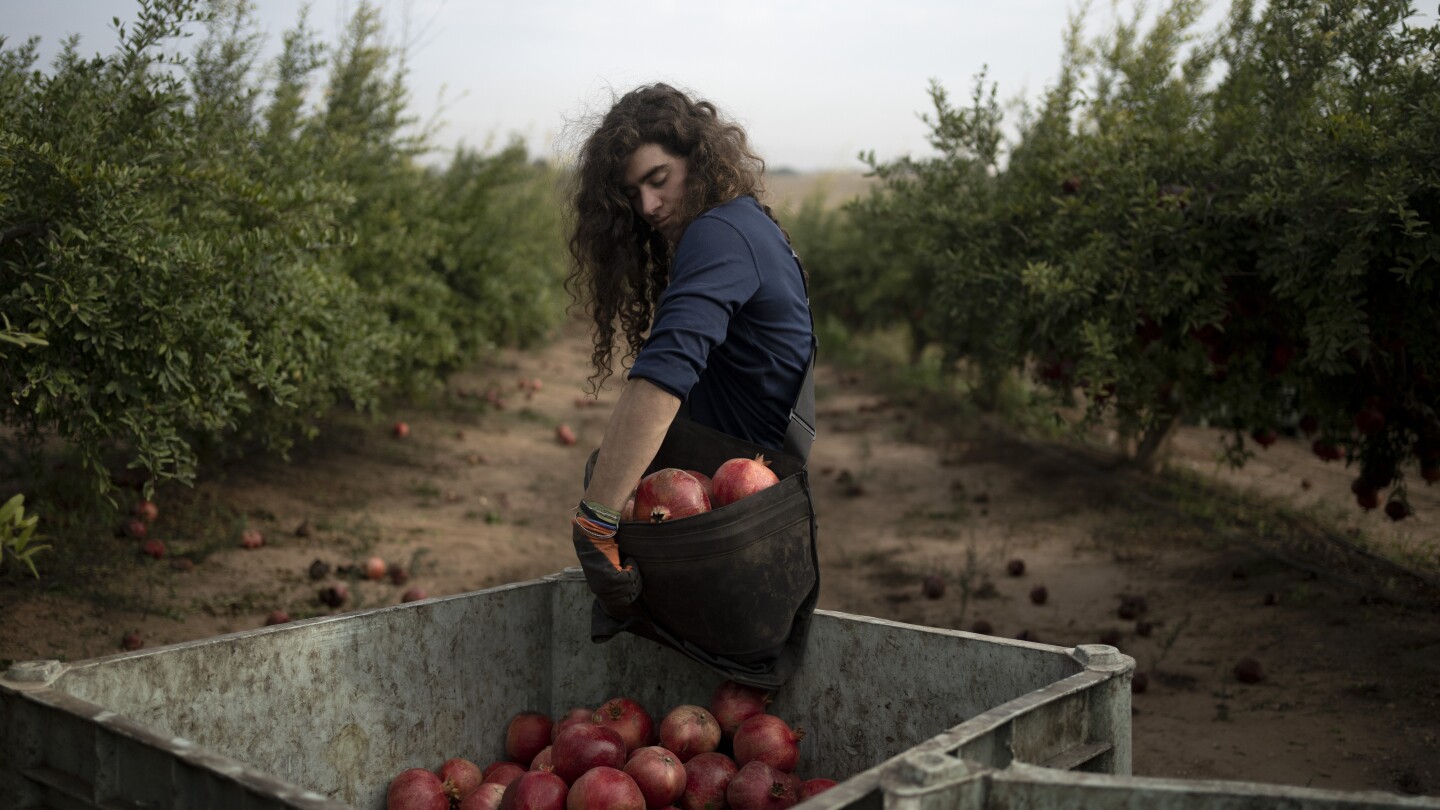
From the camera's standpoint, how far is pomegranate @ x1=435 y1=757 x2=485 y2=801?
272cm

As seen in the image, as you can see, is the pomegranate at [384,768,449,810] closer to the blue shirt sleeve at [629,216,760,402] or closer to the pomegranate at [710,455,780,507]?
the pomegranate at [710,455,780,507]

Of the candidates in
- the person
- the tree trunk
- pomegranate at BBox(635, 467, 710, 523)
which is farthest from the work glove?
the tree trunk

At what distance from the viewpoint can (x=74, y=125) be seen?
361 cm

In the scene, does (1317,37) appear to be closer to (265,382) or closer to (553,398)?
(265,382)

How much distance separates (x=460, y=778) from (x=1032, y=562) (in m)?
5.04

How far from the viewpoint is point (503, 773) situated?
9.02ft

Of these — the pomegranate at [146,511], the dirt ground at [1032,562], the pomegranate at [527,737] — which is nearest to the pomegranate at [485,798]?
the pomegranate at [527,737]

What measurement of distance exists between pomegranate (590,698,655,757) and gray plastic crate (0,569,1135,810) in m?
0.24

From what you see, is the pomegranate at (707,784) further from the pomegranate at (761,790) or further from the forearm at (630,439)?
the forearm at (630,439)

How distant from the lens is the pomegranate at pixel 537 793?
2.38m

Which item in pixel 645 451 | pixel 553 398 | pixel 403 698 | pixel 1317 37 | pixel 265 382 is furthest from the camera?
pixel 553 398

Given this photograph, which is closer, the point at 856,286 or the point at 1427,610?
the point at 1427,610

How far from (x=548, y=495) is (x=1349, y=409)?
581cm

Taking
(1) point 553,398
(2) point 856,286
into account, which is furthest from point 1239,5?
(2) point 856,286
